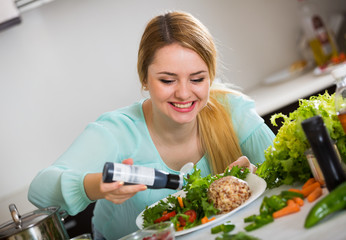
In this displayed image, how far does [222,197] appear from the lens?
1385 millimetres

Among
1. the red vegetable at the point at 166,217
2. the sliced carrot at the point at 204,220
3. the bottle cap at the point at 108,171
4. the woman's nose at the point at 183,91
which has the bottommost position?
the sliced carrot at the point at 204,220

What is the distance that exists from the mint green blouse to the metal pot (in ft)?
0.73

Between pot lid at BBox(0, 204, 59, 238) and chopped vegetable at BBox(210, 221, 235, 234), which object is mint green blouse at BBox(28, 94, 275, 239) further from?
chopped vegetable at BBox(210, 221, 235, 234)

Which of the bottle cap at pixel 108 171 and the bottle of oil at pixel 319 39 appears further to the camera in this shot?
the bottle of oil at pixel 319 39

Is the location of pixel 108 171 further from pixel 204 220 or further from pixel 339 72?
pixel 339 72

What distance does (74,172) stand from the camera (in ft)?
5.57

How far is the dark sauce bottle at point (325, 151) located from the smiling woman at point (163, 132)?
63cm

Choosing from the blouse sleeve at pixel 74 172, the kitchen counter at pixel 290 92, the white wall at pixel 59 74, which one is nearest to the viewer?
the blouse sleeve at pixel 74 172

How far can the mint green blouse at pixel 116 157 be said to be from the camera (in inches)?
68.2

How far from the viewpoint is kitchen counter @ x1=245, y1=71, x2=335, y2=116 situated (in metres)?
2.85

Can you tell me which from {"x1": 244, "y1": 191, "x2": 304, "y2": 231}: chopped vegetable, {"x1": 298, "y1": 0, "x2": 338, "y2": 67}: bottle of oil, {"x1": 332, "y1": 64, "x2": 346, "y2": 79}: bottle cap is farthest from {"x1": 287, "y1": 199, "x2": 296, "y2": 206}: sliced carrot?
{"x1": 298, "y1": 0, "x2": 338, "y2": 67}: bottle of oil

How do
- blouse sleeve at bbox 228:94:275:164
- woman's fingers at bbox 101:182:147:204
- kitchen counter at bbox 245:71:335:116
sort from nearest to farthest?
1. woman's fingers at bbox 101:182:147:204
2. blouse sleeve at bbox 228:94:275:164
3. kitchen counter at bbox 245:71:335:116

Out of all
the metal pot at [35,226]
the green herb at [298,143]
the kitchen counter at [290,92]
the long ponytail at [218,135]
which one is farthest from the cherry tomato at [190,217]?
the kitchen counter at [290,92]

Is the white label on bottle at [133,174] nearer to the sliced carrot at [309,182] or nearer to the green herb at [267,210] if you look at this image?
the green herb at [267,210]
